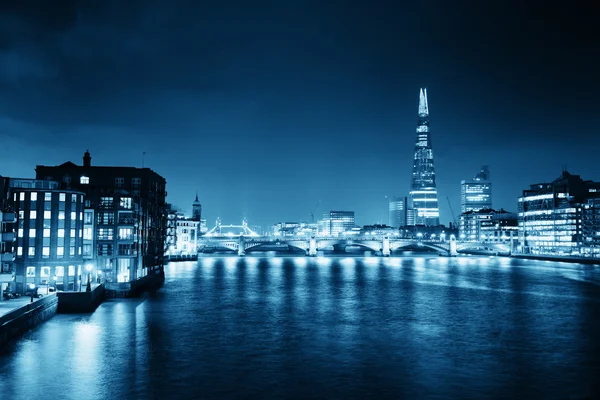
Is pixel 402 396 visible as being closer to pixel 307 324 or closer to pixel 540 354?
pixel 540 354

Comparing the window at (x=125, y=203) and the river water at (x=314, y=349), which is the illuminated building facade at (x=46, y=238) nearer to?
the river water at (x=314, y=349)

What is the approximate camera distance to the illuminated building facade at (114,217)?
214ft

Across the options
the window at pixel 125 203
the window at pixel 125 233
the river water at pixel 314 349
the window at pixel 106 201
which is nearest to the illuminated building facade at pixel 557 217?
the river water at pixel 314 349

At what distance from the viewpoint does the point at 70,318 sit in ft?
162

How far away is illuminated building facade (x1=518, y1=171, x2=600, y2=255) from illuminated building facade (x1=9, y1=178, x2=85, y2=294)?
14079 cm

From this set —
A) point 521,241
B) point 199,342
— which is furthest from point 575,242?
point 199,342

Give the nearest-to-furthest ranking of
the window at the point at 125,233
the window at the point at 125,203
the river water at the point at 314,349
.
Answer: the river water at the point at 314,349, the window at the point at 125,233, the window at the point at 125,203

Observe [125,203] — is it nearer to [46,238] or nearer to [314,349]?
[46,238]

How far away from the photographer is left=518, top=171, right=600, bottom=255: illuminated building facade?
156 m

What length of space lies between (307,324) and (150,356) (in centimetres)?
1727

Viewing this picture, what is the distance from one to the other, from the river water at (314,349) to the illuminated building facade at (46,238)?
6503 millimetres

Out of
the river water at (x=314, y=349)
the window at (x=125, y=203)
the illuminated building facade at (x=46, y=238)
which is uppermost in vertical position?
the window at (x=125, y=203)

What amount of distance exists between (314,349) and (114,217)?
121 ft

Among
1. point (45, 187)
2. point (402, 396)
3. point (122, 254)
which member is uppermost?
point (45, 187)
